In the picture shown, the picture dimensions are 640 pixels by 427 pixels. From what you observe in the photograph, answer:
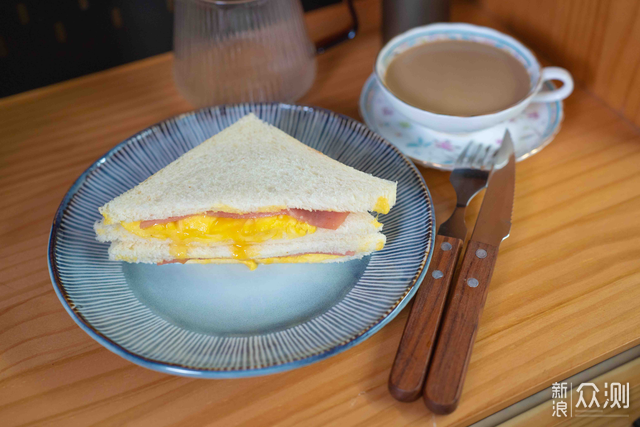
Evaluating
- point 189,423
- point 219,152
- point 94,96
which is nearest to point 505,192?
point 219,152

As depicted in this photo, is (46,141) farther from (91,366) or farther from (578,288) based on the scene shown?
(578,288)

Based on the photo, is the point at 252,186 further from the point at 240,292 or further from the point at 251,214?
the point at 240,292

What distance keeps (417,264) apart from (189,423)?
1.57ft

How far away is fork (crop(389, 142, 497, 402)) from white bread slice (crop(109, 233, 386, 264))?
13cm

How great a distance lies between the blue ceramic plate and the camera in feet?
2.63

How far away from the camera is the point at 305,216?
1035mm

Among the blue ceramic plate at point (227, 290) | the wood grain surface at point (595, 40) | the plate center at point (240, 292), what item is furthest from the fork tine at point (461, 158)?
the wood grain surface at point (595, 40)

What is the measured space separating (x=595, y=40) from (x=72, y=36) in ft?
4.91

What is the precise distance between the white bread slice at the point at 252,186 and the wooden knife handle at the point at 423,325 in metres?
0.16

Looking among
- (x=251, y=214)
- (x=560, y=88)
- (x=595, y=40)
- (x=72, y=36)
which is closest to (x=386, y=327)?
(x=251, y=214)

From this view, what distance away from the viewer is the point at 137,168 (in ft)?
3.82

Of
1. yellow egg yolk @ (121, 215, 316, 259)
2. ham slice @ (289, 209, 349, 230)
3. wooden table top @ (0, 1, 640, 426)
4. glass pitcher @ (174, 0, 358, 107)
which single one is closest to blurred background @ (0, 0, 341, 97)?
wooden table top @ (0, 1, 640, 426)

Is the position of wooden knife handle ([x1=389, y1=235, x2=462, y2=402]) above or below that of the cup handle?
below

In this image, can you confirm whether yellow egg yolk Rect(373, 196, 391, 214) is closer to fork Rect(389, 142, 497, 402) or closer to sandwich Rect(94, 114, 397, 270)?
sandwich Rect(94, 114, 397, 270)
